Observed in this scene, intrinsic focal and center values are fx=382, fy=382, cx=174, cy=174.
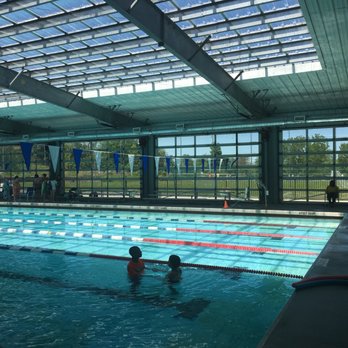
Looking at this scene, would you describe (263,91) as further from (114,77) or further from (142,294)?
(142,294)

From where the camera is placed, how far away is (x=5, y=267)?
257 inches

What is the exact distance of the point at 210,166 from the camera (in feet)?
51.8

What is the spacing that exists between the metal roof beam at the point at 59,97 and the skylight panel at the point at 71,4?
3.69m

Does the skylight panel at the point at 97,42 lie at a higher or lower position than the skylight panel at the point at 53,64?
higher

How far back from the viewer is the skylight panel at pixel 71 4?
21.1 ft

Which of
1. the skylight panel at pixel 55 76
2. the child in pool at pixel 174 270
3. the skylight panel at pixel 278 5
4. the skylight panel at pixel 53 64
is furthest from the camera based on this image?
the skylight panel at pixel 55 76

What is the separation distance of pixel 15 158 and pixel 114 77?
12.2m

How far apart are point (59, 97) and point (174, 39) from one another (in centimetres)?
566

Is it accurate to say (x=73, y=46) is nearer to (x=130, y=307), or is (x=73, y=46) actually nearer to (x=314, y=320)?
(x=130, y=307)

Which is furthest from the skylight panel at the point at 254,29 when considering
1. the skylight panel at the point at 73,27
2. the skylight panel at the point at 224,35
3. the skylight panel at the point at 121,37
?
the skylight panel at the point at 73,27

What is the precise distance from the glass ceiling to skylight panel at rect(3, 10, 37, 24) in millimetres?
17

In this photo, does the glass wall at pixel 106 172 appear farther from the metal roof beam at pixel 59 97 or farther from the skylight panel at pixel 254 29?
the skylight panel at pixel 254 29

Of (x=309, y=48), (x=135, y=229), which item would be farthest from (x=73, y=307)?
(x=309, y=48)

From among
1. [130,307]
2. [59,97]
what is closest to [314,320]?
[130,307]
